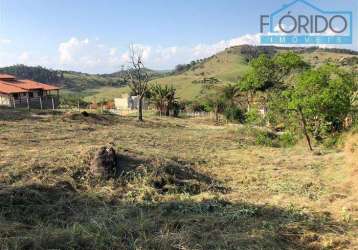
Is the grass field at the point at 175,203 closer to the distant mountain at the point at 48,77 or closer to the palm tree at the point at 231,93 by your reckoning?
the palm tree at the point at 231,93

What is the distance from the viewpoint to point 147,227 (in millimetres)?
5129

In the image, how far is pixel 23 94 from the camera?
32688mm

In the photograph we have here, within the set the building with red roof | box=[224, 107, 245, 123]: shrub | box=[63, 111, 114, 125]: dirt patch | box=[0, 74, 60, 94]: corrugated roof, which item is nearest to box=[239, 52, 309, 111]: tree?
box=[224, 107, 245, 123]: shrub

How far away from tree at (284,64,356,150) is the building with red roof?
20143mm

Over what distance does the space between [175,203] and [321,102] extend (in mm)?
10253

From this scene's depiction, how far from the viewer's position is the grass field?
479cm

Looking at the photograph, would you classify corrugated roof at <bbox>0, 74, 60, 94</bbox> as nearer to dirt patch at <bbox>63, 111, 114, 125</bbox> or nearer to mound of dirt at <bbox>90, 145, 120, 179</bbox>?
dirt patch at <bbox>63, 111, 114, 125</bbox>

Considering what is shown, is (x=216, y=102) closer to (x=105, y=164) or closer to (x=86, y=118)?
(x=86, y=118)

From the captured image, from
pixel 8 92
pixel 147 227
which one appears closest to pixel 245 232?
pixel 147 227

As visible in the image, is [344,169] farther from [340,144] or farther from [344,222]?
[340,144]

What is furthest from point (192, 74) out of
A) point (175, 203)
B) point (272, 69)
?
point (175, 203)

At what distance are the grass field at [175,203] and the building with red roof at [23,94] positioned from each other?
21.9 meters

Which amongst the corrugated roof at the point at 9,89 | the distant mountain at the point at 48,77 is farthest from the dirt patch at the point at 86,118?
the distant mountain at the point at 48,77

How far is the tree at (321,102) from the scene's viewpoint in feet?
49.0
